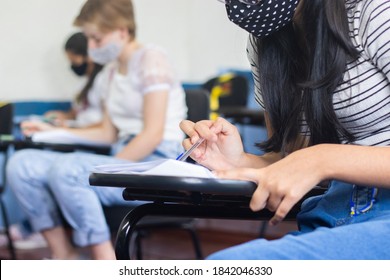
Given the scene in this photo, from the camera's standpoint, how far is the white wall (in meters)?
2.80

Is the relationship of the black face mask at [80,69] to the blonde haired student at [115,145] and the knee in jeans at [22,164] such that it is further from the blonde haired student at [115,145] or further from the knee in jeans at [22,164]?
the knee in jeans at [22,164]

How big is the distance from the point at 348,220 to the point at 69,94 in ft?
9.95

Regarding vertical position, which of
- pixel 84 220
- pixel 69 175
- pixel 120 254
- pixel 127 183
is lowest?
pixel 84 220

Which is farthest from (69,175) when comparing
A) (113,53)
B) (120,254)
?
(120,254)

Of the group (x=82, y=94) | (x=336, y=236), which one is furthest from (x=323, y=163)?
(x=82, y=94)

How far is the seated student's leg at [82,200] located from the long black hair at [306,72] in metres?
1.05

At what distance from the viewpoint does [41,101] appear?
365 centimetres

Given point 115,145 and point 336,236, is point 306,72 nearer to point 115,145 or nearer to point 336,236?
point 336,236

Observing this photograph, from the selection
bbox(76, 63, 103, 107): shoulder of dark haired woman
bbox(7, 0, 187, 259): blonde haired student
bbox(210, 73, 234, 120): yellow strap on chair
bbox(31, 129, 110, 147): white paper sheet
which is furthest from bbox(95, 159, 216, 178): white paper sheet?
bbox(210, 73, 234, 120): yellow strap on chair

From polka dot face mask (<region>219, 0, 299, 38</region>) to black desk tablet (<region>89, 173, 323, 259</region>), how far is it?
250 millimetres

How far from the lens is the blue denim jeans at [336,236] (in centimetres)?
81

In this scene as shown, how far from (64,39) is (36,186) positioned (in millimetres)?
1508

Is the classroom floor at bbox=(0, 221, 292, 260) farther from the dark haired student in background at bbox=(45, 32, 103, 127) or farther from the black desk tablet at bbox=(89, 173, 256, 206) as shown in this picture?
the black desk tablet at bbox=(89, 173, 256, 206)
